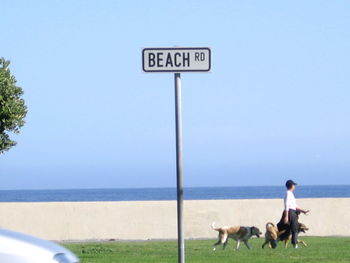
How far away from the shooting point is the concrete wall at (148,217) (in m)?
29.1

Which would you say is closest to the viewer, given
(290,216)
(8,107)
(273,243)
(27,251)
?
(27,251)

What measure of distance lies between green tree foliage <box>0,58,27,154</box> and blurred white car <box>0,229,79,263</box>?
20.8m

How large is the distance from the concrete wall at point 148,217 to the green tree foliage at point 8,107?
76.9 inches

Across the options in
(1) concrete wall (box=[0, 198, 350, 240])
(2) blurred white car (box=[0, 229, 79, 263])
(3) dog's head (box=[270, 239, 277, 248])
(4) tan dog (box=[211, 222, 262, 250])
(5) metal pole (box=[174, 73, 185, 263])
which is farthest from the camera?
(1) concrete wall (box=[0, 198, 350, 240])

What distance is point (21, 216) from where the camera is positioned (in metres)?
29.2

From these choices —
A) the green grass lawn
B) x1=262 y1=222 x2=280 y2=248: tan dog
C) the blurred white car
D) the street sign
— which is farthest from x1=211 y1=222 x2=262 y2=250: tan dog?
the blurred white car

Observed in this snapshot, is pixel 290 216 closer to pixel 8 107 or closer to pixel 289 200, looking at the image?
pixel 289 200

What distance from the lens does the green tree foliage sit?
96.4ft

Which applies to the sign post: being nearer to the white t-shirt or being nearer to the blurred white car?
the blurred white car

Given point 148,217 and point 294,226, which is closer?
point 294,226

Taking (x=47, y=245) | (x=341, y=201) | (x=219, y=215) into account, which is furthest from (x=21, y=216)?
(x=47, y=245)

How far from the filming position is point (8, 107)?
29.4 meters

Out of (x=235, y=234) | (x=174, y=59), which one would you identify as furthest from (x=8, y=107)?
(x=174, y=59)

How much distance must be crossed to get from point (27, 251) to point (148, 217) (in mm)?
21343
